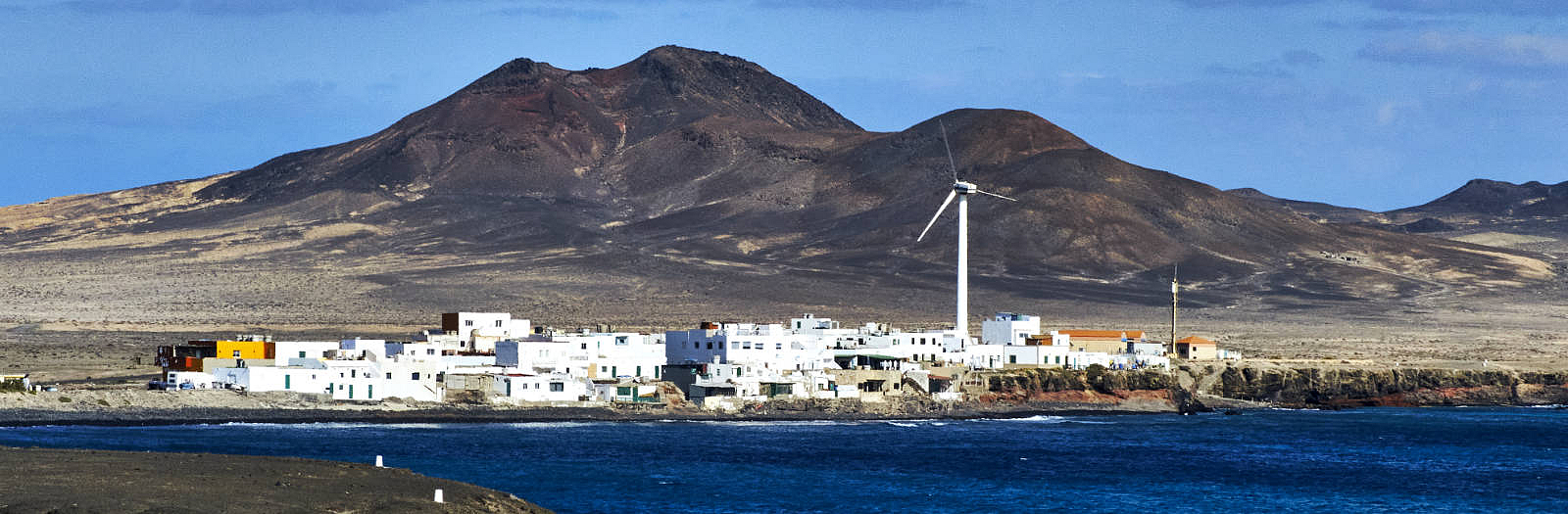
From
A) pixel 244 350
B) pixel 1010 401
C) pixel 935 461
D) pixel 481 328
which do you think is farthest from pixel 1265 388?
pixel 244 350

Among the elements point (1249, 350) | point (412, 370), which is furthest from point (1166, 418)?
point (1249, 350)

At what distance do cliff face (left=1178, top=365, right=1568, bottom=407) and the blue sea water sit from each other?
14.5 meters

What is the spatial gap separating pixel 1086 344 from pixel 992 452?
38.9 m

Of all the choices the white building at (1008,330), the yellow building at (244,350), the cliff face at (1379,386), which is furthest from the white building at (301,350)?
the cliff face at (1379,386)

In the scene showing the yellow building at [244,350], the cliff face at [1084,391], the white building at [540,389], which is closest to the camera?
the white building at [540,389]

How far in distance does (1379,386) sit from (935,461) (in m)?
49.1

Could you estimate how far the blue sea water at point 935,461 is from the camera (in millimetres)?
67000

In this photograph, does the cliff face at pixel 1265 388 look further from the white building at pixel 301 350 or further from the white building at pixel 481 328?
the white building at pixel 301 350

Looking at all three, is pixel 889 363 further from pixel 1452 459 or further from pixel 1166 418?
pixel 1452 459

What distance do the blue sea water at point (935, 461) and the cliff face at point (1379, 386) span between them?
1451 cm

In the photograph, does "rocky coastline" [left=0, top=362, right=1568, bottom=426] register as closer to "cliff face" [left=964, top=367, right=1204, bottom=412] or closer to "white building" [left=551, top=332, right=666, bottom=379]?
"cliff face" [left=964, top=367, right=1204, bottom=412]

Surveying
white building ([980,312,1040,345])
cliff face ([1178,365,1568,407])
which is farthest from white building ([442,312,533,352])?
cliff face ([1178,365,1568,407])

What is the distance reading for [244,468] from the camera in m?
56.9

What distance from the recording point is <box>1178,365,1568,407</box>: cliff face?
4567 inches
